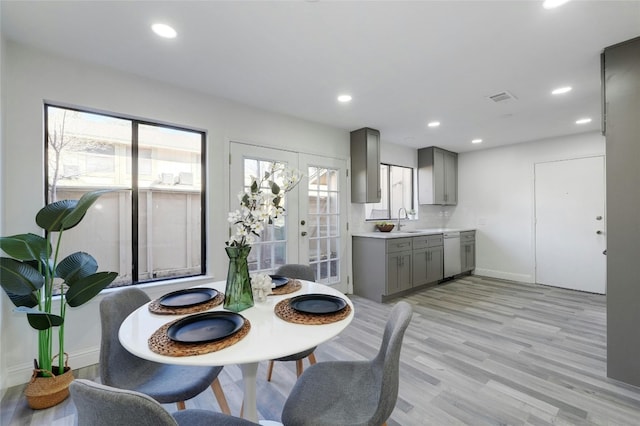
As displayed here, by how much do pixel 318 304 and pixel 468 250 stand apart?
4.90 metres

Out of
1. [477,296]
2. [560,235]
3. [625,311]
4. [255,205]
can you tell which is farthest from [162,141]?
[560,235]

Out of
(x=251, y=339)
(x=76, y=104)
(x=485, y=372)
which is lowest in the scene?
(x=485, y=372)

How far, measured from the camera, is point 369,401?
1178mm

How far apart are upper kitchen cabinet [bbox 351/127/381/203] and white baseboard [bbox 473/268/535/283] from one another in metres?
2.98

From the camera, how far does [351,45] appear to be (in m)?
2.06

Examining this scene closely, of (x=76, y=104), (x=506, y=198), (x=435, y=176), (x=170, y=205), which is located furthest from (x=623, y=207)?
(x=76, y=104)

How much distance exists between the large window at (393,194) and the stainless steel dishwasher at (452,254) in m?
0.87

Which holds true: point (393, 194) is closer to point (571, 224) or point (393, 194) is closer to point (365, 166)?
point (365, 166)

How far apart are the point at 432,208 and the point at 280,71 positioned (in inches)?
175

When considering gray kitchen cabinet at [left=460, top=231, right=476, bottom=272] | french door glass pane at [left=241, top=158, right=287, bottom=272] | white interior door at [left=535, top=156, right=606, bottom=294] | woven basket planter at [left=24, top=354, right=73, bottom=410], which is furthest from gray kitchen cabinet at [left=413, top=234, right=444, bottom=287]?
woven basket planter at [left=24, top=354, right=73, bottom=410]

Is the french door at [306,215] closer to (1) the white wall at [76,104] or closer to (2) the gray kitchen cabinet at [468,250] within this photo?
(1) the white wall at [76,104]

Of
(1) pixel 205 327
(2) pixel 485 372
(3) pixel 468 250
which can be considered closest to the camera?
(1) pixel 205 327

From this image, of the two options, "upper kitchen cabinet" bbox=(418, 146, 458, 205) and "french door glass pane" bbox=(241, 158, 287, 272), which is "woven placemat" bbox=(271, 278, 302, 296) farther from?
"upper kitchen cabinet" bbox=(418, 146, 458, 205)

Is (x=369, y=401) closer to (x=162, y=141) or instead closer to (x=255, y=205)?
(x=255, y=205)
